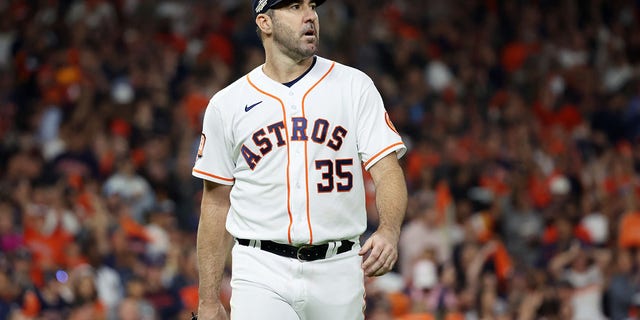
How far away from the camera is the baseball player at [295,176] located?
418cm

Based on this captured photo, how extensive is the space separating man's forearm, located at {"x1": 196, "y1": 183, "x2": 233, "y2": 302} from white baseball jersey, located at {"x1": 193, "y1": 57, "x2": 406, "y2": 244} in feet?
0.23

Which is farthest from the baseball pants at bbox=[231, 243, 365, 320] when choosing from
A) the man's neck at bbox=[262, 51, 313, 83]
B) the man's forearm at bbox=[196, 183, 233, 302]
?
the man's neck at bbox=[262, 51, 313, 83]

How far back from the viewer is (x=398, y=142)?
418 centimetres

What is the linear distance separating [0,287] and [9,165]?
99.0 inches

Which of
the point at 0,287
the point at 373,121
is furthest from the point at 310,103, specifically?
the point at 0,287

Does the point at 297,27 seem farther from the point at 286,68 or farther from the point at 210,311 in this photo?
the point at 210,311

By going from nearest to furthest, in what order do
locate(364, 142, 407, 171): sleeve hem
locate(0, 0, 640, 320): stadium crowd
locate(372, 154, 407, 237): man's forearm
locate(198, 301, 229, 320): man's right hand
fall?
locate(372, 154, 407, 237): man's forearm
locate(364, 142, 407, 171): sleeve hem
locate(198, 301, 229, 320): man's right hand
locate(0, 0, 640, 320): stadium crowd

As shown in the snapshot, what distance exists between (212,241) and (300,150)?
52 centimetres

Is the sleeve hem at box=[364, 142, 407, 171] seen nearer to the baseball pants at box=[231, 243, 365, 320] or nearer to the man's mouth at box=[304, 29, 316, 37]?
the baseball pants at box=[231, 243, 365, 320]

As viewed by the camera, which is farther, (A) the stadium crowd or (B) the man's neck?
(A) the stadium crowd

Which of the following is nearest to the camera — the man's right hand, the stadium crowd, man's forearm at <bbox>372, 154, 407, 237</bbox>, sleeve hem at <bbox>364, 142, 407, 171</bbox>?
man's forearm at <bbox>372, 154, 407, 237</bbox>

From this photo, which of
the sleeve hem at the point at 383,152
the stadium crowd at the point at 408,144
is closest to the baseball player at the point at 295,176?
the sleeve hem at the point at 383,152

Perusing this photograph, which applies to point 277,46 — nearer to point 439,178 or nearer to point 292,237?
point 292,237

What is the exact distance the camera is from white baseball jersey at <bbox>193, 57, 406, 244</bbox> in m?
4.19
